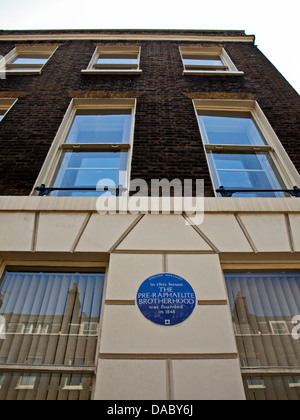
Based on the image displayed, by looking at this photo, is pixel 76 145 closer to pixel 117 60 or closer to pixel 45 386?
pixel 45 386

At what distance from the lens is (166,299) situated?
9.55ft

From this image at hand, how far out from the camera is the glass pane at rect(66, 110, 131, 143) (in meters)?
5.38

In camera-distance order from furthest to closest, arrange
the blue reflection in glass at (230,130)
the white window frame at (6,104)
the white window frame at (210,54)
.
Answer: the white window frame at (210,54) → the white window frame at (6,104) → the blue reflection in glass at (230,130)

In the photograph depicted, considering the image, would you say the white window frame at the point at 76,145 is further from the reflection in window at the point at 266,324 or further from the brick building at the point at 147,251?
the reflection in window at the point at 266,324

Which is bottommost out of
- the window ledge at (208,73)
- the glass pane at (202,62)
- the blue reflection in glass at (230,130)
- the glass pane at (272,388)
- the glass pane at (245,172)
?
the glass pane at (272,388)

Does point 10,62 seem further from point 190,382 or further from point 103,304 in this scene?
point 190,382

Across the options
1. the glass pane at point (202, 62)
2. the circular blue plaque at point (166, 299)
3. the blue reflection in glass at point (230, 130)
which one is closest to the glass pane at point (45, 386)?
the circular blue plaque at point (166, 299)

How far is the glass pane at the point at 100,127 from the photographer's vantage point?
17.7ft

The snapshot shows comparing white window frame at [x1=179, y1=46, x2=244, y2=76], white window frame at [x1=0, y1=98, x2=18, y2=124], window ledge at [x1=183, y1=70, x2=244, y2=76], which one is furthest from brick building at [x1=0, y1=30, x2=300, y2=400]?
white window frame at [x1=179, y1=46, x2=244, y2=76]

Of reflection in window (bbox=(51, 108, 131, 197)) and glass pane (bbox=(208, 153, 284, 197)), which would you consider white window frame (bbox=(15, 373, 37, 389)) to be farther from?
glass pane (bbox=(208, 153, 284, 197))

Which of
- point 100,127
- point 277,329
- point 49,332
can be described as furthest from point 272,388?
point 100,127

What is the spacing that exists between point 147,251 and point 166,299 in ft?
2.10

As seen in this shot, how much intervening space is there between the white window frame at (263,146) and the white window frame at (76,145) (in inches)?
55.6
